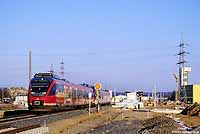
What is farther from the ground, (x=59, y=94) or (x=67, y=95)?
(x=59, y=94)

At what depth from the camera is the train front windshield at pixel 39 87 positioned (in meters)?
38.0

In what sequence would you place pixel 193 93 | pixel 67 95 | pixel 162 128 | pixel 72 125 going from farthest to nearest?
1. pixel 193 93
2. pixel 67 95
3. pixel 72 125
4. pixel 162 128

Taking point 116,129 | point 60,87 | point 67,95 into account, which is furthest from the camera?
point 67,95

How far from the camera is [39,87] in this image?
3825 cm

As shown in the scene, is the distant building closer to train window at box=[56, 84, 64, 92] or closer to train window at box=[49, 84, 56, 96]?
train window at box=[56, 84, 64, 92]

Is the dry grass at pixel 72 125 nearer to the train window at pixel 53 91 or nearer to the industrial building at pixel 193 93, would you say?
the train window at pixel 53 91

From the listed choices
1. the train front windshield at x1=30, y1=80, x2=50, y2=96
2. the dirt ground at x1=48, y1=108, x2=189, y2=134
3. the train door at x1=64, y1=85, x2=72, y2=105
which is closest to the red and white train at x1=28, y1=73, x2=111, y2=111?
the train front windshield at x1=30, y1=80, x2=50, y2=96

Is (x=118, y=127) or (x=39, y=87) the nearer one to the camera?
(x=118, y=127)

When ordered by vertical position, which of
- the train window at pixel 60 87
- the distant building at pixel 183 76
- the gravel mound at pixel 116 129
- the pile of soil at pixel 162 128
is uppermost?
the distant building at pixel 183 76

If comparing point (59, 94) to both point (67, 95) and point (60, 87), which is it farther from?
point (67, 95)

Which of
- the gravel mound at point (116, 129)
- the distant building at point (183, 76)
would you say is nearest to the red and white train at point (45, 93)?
the gravel mound at point (116, 129)

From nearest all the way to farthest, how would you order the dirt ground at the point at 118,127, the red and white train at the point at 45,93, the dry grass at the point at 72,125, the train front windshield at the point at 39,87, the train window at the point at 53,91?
the dirt ground at the point at 118,127 < the dry grass at the point at 72,125 < the red and white train at the point at 45,93 < the train front windshield at the point at 39,87 < the train window at the point at 53,91

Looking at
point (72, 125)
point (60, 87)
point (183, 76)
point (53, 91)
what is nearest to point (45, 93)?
point (53, 91)

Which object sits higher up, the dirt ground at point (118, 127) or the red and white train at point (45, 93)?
the red and white train at point (45, 93)
